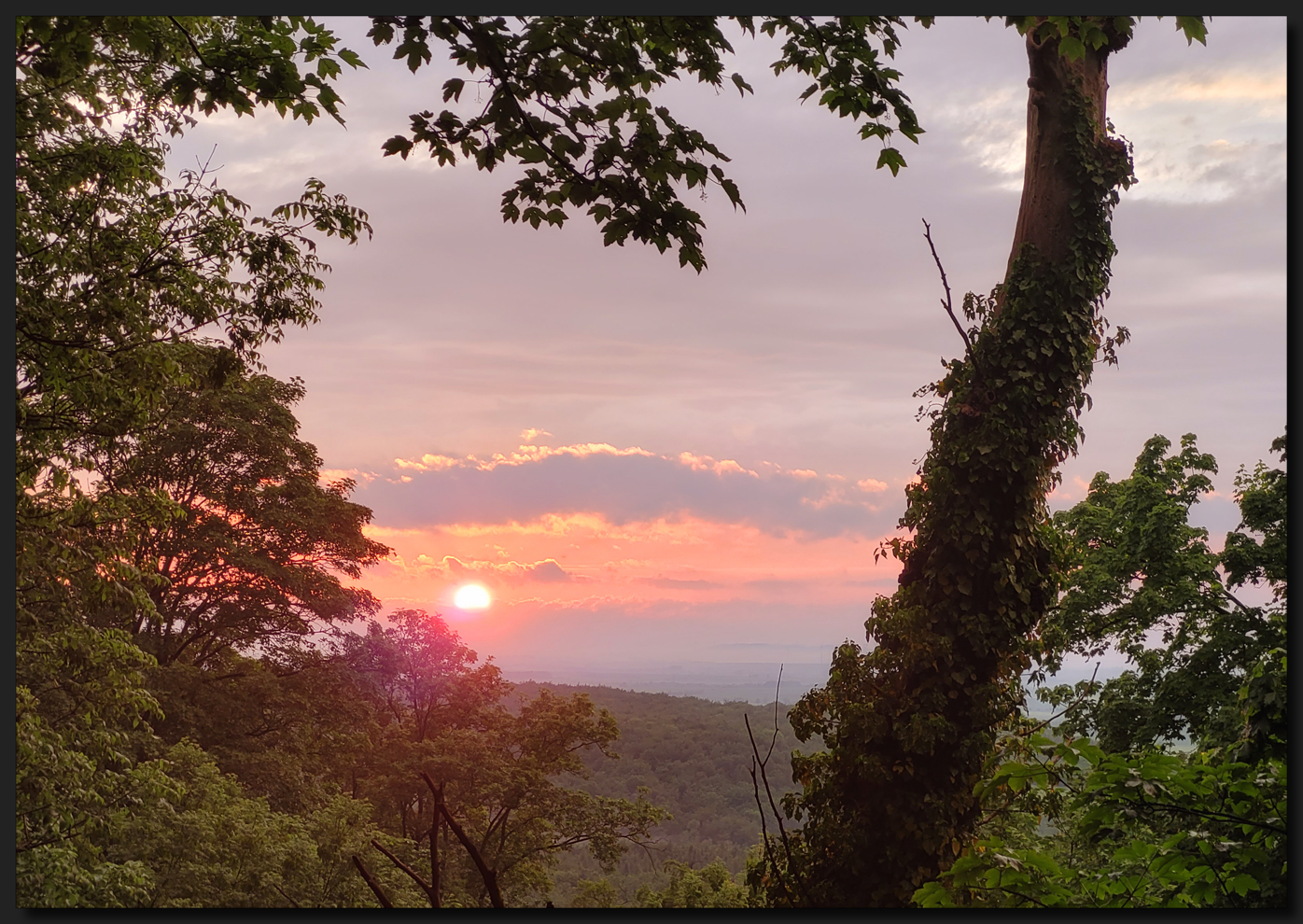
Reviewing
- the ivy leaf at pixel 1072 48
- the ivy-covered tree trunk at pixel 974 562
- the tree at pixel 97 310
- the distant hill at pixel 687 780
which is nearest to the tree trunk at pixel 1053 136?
the ivy-covered tree trunk at pixel 974 562

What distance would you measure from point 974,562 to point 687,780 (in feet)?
42.3

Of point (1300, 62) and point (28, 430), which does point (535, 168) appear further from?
point (28, 430)

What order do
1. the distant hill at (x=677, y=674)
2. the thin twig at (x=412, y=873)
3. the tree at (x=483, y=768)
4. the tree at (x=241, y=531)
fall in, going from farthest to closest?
the tree at (x=483, y=768) → the tree at (x=241, y=531) → the distant hill at (x=677, y=674) → the thin twig at (x=412, y=873)

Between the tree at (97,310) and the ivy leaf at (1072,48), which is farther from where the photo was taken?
the tree at (97,310)

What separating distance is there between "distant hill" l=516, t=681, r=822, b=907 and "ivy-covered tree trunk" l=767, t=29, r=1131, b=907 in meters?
10.4

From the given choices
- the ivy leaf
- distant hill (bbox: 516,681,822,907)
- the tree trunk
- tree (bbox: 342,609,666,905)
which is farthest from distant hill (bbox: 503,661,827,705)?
the ivy leaf

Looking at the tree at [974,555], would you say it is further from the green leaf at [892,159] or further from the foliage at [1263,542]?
the foliage at [1263,542]

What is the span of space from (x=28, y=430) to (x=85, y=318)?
0.75 metres

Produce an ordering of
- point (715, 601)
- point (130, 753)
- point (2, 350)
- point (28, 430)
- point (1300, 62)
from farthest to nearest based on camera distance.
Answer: point (130, 753), point (715, 601), point (28, 430), point (2, 350), point (1300, 62)

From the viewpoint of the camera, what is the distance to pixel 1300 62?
13.0 ft

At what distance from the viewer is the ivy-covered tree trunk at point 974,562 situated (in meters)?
5.32

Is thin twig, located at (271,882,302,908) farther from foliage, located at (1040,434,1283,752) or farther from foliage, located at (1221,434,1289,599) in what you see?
foliage, located at (1221,434,1289,599)

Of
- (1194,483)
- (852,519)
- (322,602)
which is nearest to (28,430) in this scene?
(852,519)

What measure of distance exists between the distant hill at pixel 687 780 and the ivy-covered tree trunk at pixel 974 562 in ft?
34.2
